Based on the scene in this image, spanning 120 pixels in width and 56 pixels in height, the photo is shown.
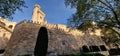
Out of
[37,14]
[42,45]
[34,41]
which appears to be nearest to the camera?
[42,45]

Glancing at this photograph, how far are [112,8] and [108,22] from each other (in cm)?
208

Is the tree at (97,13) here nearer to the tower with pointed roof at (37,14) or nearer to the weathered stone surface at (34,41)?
the weathered stone surface at (34,41)

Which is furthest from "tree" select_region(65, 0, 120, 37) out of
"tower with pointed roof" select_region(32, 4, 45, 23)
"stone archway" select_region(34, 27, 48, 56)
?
"tower with pointed roof" select_region(32, 4, 45, 23)

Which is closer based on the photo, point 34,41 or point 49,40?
point 34,41

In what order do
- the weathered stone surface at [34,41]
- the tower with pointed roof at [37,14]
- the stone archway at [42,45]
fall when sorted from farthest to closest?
the tower with pointed roof at [37,14], the weathered stone surface at [34,41], the stone archway at [42,45]

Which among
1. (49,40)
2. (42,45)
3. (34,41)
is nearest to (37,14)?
(49,40)

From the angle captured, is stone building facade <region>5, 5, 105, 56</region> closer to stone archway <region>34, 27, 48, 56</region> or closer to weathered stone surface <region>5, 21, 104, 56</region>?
weathered stone surface <region>5, 21, 104, 56</region>

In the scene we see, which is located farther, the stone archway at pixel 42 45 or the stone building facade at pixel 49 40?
the stone building facade at pixel 49 40

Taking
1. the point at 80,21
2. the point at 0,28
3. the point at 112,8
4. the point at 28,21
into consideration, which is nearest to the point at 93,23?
the point at 80,21

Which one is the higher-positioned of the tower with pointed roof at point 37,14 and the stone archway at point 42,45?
the tower with pointed roof at point 37,14

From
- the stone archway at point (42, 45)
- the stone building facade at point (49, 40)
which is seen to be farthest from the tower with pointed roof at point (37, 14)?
the stone archway at point (42, 45)

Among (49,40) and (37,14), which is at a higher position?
(37,14)

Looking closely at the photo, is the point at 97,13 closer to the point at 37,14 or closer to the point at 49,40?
the point at 49,40

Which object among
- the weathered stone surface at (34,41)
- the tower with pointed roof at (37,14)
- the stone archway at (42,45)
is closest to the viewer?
the stone archway at (42,45)
